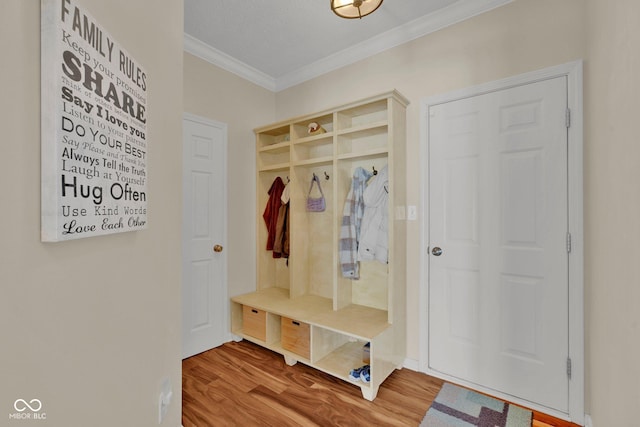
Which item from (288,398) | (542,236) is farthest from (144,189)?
(542,236)

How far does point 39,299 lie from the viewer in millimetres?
640

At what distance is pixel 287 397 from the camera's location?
1964 millimetres

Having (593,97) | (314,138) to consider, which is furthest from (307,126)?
(593,97)

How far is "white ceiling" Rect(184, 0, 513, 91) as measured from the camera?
212 centimetres

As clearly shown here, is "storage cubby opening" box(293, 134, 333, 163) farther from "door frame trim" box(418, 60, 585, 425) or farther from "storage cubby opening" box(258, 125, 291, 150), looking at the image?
"door frame trim" box(418, 60, 585, 425)

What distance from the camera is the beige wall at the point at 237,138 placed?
2.68 metres

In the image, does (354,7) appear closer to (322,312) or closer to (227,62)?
(227,62)

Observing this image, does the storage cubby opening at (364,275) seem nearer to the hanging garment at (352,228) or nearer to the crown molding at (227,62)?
the hanging garment at (352,228)

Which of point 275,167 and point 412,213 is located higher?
point 275,167

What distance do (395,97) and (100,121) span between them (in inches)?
75.7

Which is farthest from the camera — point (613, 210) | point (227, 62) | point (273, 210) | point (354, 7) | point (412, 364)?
point (273, 210)

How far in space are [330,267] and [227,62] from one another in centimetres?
227

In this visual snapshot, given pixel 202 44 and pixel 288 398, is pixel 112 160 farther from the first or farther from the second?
pixel 202 44

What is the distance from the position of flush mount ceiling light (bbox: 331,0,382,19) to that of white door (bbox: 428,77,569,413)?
0.90 m
